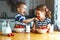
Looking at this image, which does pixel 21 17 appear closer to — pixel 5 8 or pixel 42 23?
pixel 42 23

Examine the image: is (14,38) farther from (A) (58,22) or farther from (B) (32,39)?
(A) (58,22)

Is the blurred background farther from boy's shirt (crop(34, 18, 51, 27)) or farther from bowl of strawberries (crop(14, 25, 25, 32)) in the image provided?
bowl of strawberries (crop(14, 25, 25, 32))

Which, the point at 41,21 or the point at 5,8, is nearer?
the point at 41,21

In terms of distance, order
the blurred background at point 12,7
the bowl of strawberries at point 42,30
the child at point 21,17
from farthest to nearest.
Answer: the blurred background at point 12,7 → the child at point 21,17 → the bowl of strawberries at point 42,30

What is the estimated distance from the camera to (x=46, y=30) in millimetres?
2469

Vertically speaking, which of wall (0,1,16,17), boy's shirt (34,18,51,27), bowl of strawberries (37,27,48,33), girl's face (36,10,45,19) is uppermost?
wall (0,1,16,17)

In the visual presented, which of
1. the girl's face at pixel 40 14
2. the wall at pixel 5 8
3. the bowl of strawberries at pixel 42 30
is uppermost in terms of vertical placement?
the wall at pixel 5 8

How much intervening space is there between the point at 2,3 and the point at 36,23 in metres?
2.46

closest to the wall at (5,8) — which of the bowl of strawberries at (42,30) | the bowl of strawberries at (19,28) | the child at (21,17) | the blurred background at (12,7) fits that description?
the blurred background at (12,7)

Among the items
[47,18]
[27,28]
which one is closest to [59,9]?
[47,18]

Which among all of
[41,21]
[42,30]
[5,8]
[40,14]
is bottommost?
[42,30]

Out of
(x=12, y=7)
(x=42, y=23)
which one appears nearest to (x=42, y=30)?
(x=42, y=23)

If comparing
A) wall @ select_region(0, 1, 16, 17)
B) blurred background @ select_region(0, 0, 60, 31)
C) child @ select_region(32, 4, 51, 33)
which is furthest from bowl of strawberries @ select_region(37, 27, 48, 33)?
wall @ select_region(0, 1, 16, 17)

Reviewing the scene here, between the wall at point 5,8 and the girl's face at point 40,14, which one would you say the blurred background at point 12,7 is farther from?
the girl's face at point 40,14
